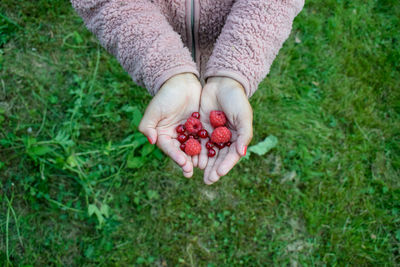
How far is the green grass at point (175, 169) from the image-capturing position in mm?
3205

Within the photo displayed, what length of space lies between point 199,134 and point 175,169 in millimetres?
1167

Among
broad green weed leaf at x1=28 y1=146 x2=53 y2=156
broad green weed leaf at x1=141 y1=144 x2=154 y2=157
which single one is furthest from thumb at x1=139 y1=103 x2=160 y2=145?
broad green weed leaf at x1=28 y1=146 x2=53 y2=156

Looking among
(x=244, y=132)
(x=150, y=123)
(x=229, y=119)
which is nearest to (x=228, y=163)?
(x=244, y=132)

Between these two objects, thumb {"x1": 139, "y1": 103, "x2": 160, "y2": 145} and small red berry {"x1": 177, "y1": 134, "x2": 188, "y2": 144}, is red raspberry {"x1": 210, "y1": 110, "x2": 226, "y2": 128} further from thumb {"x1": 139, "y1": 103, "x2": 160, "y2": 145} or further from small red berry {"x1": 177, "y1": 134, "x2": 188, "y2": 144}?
thumb {"x1": 139, "y1": 103, "x2": 160, "y2": 145}

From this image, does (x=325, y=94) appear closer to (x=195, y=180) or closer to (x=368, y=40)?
(x=368, y=40)

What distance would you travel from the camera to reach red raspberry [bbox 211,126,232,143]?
222 cm

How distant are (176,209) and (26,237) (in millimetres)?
1516

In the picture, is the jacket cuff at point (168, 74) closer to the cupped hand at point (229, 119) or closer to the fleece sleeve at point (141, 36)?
the fleece sleeve at point (141, 36)

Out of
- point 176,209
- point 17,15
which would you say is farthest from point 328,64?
point 17,15

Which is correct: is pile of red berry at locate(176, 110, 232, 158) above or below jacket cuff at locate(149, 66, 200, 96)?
below

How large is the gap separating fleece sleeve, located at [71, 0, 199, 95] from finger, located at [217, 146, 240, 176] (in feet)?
2.01

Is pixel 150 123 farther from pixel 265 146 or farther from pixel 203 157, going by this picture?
pixel 265 146

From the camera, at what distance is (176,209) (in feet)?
10.8

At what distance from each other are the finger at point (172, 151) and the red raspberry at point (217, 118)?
319 millimetres
